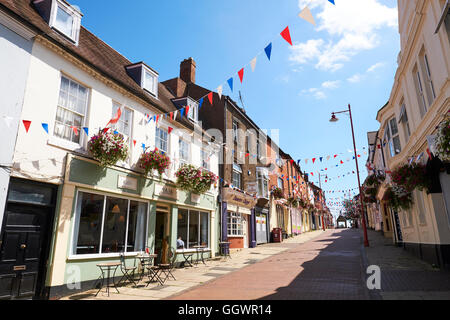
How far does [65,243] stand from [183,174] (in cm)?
567

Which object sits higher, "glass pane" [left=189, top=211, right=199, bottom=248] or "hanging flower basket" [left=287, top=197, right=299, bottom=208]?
"hanging flower basket" [left=287, top=197, right=299, bottom=208]

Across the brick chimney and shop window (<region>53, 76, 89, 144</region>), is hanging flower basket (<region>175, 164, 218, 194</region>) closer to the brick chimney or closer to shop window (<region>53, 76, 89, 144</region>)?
shop window (<region>53, 76, 89, 144</region>)

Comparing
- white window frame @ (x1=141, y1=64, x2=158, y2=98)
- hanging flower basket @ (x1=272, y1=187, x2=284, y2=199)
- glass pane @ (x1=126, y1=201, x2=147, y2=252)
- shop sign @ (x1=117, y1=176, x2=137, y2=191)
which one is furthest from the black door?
hanging flower basket @ (x1=272, y1=187, x2=284, y2=199)

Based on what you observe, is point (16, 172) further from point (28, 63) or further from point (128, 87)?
point (128, 87)

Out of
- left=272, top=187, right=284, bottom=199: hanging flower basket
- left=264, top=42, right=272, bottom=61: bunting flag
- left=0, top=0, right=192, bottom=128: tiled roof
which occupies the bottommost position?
left=272, top=187, right=284, bottom=199: hanging flower basket

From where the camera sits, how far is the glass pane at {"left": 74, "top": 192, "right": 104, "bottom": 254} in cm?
813

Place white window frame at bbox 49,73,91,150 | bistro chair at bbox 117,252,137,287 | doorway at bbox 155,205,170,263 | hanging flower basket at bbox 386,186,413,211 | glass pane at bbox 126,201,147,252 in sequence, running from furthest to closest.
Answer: hanging flower basket at bbox 386,186,413,211 → doorway at bbox 155,205,170,263 → glass pane at bbox 126,201,147,252 → bistro chair at bbox 117,252,137,287 → white window frame at bbox 49,73,91,150

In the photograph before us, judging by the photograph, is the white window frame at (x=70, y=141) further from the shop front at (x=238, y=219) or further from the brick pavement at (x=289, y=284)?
the shop front at (x=238, y=219)

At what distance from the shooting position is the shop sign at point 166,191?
1124 cm

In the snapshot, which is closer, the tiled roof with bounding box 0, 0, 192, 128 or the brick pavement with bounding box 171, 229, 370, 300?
the brick pavement with bounding box 171, 229, 370, 300

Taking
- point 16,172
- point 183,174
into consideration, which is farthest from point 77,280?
point 183,174

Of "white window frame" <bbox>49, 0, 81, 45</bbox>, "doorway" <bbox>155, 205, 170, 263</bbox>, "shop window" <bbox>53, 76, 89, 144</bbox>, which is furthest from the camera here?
"doorway" <bbox>155, 205, 170, 263</bbox>

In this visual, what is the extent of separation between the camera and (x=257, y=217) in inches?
860

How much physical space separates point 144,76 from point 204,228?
8.09 m
